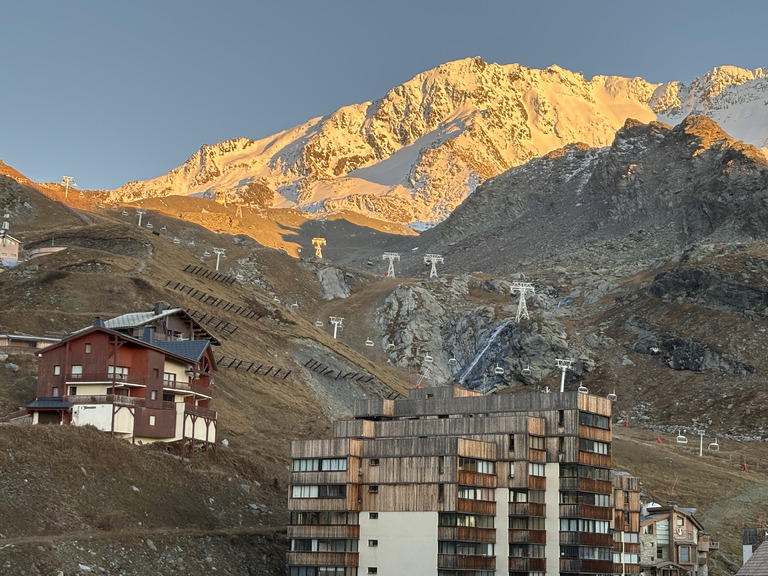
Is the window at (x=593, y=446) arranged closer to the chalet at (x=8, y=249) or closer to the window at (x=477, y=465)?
the window at (x=477, y=465)

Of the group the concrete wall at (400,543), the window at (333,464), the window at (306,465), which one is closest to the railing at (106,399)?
the window at (306,465)

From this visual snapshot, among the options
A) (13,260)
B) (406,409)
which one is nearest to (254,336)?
(13,260)

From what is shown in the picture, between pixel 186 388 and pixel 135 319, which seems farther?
pixel 135 319

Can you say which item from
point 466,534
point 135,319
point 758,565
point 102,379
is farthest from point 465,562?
point 758,565

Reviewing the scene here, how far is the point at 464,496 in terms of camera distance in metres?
87.7

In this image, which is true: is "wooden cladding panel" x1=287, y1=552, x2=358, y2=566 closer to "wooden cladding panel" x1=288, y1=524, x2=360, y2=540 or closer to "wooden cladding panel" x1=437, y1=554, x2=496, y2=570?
"wooden cladding panel" x1=288, y1=524, x2=360, y2=540

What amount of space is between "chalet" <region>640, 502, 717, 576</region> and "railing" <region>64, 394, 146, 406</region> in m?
44.6

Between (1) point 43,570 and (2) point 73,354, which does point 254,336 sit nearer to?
(2) point 73,354

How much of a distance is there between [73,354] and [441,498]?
31.7 metres

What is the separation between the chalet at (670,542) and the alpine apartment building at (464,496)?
7.73 m

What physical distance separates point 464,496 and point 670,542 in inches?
1025

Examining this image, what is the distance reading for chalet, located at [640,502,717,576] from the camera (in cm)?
10406

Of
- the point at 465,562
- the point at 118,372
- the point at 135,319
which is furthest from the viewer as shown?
the point at 135,319

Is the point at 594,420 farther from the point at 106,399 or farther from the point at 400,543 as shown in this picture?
the point at 106,399
